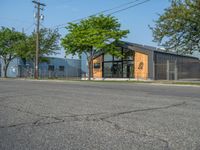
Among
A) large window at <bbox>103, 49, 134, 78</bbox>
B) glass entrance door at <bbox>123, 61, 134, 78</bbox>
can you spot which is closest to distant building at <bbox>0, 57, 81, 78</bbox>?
large window at <bbox>103, 49, 134, 78</bbox>

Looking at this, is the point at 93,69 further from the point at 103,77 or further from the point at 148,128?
the point at 148,128

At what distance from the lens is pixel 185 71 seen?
143ft

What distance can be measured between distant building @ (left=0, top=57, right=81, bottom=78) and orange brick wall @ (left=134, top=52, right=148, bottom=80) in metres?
20.4

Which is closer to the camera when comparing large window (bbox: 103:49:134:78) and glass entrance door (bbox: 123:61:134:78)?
glass entrance door (bbox: 123:61:134:78)

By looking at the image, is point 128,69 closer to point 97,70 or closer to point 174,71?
point 97,70

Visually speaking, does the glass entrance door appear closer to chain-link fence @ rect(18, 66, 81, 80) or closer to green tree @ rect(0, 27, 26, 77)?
chain-link fence @ rect(18, 66, 81, 80)

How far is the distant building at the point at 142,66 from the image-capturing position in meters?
41.1

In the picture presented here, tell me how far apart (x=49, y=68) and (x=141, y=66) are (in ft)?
96.5

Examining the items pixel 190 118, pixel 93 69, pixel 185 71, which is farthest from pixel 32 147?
pixel 93 69

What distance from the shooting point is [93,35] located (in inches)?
1574

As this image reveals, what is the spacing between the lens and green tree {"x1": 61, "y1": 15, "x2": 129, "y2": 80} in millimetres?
39969

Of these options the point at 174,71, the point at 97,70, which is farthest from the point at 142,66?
the point at 97,70

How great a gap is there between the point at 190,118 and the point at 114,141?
3.02 metres

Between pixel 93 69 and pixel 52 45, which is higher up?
pixel 52 45
